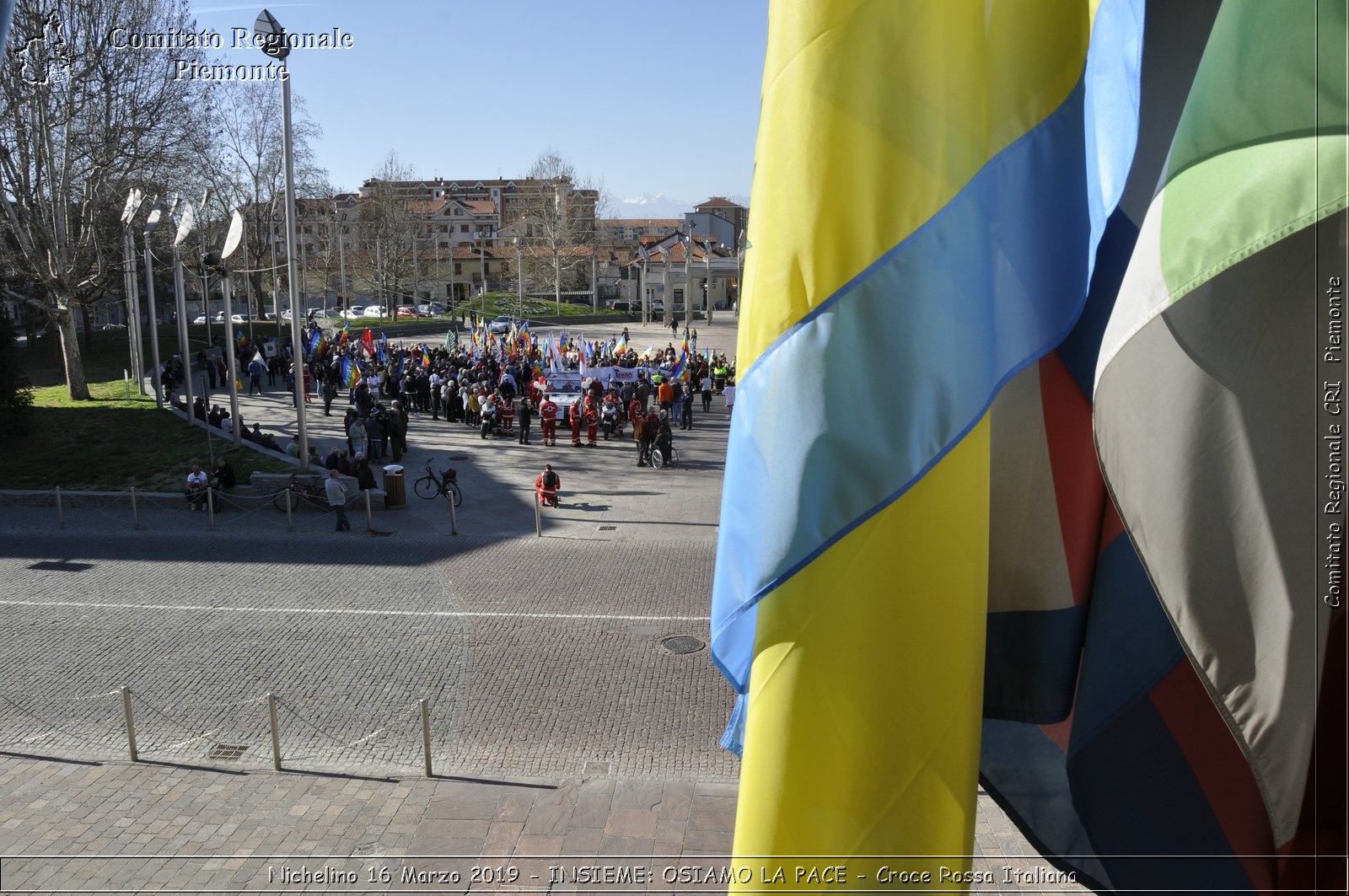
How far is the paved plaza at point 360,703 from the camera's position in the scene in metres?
8.39

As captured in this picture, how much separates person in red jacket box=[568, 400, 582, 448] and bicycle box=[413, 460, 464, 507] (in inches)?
197

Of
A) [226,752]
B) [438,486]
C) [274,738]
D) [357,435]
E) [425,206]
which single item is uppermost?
[425,206]

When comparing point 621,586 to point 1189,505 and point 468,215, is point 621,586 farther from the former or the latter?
point 468,215

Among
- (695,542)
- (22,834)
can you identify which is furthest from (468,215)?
(22,834)

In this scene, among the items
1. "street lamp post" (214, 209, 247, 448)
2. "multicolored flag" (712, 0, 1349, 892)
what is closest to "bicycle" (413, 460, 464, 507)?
"street lamp post" (214, 209, 247, 448)

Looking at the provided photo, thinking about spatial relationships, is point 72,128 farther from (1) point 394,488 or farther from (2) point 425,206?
(2) point 425,206

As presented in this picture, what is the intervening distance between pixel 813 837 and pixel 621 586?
1249 cm

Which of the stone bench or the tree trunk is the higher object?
the tree trunk

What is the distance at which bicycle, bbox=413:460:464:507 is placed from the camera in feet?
65.1

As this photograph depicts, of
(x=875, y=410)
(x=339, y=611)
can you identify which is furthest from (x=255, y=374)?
(x=875, y=410)

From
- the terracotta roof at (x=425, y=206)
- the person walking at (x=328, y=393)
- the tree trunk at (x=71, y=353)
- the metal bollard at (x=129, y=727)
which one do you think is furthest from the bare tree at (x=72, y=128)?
the terracotta roof at (x=425, y=206)

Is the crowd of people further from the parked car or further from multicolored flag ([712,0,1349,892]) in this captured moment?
multicolored flag ([712,0,1349,892])

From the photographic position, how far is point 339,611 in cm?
1416

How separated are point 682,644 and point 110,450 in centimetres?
1787
